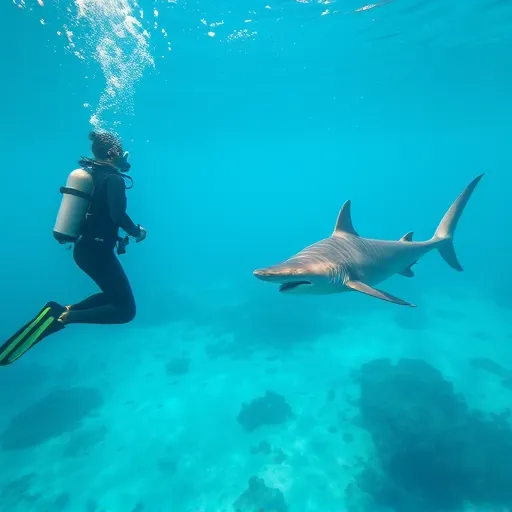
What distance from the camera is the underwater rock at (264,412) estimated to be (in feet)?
49.2

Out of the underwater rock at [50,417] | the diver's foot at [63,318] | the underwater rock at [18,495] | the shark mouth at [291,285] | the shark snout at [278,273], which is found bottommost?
the underwater rock at [18,495]

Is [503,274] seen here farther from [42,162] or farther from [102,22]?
[42,162]

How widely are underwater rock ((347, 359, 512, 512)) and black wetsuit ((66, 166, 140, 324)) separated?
10.2 meters

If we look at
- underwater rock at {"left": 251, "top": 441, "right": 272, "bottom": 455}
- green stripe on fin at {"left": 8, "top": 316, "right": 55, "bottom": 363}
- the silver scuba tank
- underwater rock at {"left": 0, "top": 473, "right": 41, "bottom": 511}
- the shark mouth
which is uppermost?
the silver scuba tank

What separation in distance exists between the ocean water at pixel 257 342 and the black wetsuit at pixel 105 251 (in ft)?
30.3

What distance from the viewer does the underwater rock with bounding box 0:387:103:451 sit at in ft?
53.6

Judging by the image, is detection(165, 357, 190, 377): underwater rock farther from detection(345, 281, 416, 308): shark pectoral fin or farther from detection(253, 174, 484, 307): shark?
detection(345, 281, 416, 308): shark pectoral fin

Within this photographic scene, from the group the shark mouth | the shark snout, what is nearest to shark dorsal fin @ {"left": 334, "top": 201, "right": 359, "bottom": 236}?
the shark mouth

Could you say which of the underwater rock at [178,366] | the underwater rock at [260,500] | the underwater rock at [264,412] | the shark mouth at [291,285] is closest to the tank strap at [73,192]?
the shark mouth at [291,285]

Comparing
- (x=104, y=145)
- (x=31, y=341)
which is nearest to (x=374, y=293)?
(x=104, y=145)

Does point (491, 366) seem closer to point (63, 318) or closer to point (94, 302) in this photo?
point (94, 302)

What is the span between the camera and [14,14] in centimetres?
1569

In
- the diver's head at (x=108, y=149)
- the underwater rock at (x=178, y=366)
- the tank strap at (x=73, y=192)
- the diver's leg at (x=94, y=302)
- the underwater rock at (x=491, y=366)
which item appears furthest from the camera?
the underwater rock at (x=178, y=366)

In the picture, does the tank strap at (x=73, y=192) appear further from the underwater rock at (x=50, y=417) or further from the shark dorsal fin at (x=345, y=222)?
the underwater rock at (x=50, y=417)
